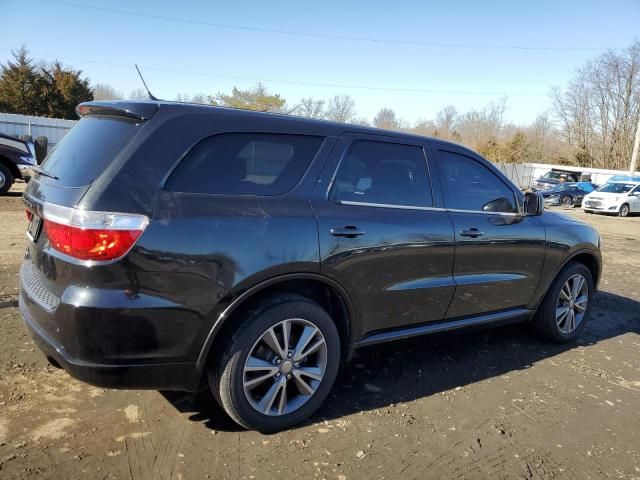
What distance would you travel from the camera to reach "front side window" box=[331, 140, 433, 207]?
323cm

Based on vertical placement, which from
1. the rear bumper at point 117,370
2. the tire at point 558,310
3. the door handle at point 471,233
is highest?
the door handle at point 471,233

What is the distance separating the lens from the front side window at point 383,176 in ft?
10.6

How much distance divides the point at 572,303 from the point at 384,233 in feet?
8.56

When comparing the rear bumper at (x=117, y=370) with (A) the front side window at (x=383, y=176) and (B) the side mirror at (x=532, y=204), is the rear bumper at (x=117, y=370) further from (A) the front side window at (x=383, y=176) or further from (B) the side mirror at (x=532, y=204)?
(B) the side mirror at (x=532, y=204)

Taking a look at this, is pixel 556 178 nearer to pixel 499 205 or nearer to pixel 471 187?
pixel 499 205

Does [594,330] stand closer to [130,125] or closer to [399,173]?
[399,173]

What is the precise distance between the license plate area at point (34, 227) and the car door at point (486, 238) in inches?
104

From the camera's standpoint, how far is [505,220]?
4.14 metres

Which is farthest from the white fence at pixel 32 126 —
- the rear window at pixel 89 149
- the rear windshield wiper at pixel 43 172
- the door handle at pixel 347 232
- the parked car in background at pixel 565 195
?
the door handle at pixel 347 232

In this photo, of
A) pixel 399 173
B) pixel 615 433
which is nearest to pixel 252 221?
pixel 399 173

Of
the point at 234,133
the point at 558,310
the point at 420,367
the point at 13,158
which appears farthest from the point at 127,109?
the point at 13,158

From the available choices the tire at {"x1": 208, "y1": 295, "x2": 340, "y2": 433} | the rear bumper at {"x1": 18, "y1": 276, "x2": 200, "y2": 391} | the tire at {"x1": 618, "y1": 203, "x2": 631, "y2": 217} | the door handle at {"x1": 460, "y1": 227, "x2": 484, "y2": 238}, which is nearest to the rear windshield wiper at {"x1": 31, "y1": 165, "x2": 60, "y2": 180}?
the rear bumper at {"x1": 18, "y1": 276, "x2": 200, "y2": 391}

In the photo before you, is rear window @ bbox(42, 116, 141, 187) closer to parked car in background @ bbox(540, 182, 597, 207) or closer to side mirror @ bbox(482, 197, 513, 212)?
side mirror @ bbox(482, 197, 513, 212)

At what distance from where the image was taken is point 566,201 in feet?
85.4
